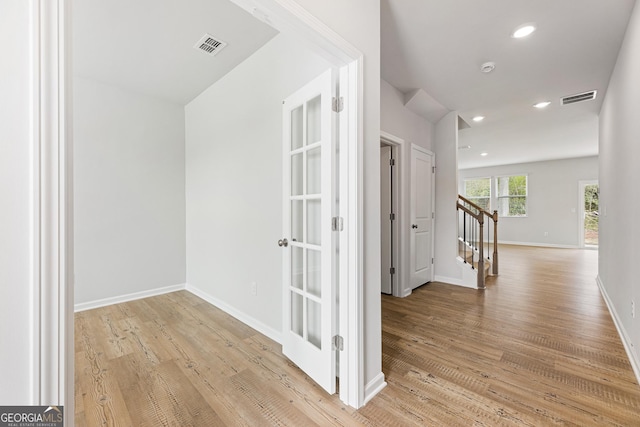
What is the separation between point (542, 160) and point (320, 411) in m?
9.85

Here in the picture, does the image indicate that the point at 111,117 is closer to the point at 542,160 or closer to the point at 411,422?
the point at 411,422

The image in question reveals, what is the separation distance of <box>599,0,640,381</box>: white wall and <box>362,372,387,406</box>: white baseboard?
5.76 feet

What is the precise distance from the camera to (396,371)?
192 centimetres

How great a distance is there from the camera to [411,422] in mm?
1460

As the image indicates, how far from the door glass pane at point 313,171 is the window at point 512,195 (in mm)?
9341

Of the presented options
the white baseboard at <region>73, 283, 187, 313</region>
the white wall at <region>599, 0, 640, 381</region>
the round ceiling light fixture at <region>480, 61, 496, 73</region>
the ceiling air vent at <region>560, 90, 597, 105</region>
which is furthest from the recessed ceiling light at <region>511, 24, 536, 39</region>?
the white baseboard at <region>73, 283, 187, 313</region>

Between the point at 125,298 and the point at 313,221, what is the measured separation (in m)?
2.96

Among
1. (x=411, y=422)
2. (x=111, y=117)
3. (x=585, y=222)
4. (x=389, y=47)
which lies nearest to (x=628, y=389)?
(x=411, y=422)

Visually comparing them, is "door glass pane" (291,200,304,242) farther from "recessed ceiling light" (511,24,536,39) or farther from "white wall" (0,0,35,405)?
"recessed ceiling light" (511,24,536,39)

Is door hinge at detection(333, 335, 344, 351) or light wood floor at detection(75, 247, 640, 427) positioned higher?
door hinge at detection(333, 335, 344, 351)

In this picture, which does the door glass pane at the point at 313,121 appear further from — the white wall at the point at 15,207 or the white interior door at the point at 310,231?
the white wall at the point at 15,207

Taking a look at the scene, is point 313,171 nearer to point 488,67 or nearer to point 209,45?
point 209,45

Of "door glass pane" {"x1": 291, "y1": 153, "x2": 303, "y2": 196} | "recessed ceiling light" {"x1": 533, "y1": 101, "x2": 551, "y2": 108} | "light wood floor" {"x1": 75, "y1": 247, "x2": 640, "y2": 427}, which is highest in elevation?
"recessed ceiling light" {"x1": 533, "y1": 101, "x2": 551, "y2": 108}

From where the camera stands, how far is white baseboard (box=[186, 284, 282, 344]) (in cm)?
241
